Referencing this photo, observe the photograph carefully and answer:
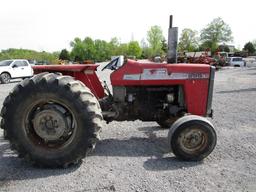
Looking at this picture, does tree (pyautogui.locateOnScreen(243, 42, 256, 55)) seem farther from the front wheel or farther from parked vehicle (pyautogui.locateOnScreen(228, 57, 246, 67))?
the front wheel

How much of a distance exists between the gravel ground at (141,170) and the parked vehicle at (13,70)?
1662 centimetres

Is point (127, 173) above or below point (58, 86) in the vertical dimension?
below

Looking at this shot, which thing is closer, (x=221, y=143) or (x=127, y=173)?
(x=127, y=173)

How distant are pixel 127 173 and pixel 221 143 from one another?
2.31 meters

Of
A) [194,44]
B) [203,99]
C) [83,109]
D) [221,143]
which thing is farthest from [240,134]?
[194,44]

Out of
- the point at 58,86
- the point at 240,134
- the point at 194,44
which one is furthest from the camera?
the point at 194,44

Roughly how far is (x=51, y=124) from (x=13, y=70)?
61.3 ft

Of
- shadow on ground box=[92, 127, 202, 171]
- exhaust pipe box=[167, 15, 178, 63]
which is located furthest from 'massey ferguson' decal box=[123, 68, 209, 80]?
shadow on ground box=[92, 127, 202, 171]

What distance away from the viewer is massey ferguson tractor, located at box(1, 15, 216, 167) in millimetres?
4715

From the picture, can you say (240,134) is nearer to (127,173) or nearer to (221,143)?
(221,143)

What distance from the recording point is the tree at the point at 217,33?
82.8 meters

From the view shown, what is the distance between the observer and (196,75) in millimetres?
5516

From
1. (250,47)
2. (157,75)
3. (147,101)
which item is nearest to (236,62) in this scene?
(147,101)

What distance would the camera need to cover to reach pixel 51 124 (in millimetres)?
4855
